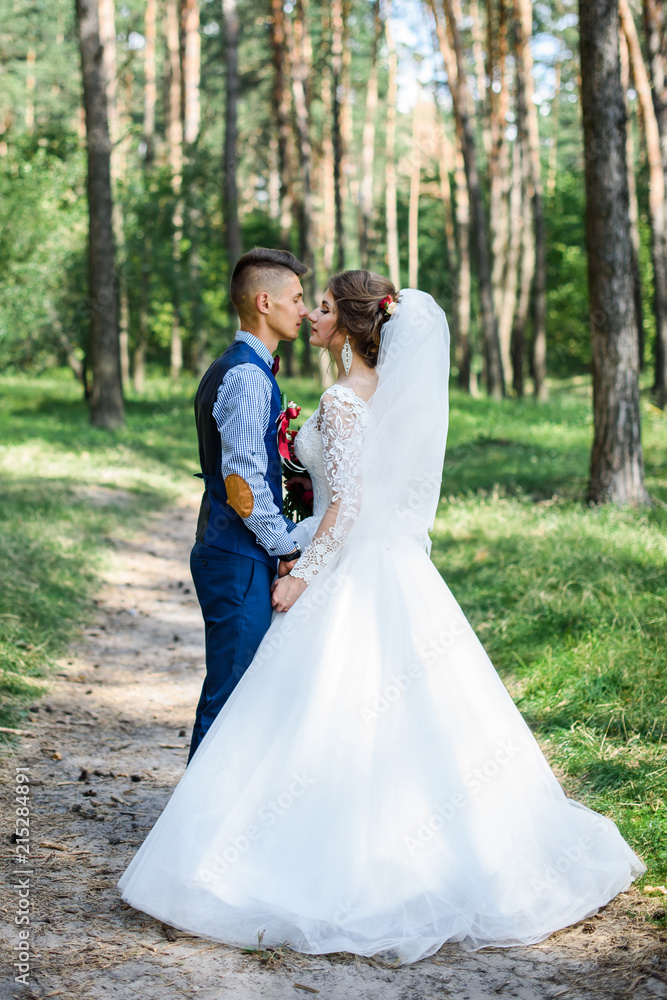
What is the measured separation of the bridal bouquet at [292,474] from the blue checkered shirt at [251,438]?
0.16 metres

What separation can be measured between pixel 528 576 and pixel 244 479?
4.22 metres

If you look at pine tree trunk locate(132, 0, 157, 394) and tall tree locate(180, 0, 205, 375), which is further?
pine tree trunk locate(132, 0, 157, 394)

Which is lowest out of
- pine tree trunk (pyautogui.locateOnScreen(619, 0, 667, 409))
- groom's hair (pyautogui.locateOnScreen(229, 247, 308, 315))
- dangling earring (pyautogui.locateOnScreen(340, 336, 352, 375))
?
dangling earring (pyautogui.locateOnScreen(340, 336, 352, 375))

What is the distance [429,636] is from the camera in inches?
141

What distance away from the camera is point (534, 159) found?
22.8m

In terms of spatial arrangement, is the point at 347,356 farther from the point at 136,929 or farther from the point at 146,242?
the point at 146,242

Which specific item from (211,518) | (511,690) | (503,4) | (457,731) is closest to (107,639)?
(511,690)

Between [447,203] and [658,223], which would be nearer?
[658,223]

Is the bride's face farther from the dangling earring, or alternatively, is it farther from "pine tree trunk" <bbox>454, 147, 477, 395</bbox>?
"pine tree trunk" <bbox>454, 147, 477, 395</bbox>

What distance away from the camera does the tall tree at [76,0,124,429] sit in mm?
16016

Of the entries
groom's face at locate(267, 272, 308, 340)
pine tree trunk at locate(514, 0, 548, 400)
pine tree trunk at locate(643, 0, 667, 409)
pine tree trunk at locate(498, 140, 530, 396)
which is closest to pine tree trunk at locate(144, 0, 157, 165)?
pine tree trunk at locate(498, 140, 530, 396)

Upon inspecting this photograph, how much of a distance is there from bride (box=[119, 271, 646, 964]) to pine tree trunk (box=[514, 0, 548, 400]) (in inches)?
796

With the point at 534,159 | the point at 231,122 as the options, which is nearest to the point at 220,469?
the point at 231,122

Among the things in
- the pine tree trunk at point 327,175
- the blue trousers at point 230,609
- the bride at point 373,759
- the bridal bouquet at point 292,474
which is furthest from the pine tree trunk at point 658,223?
the blue trousers at point 230,609
